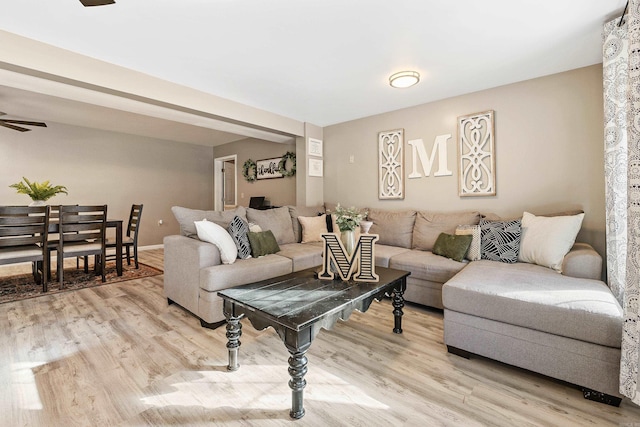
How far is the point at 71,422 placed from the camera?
4.33 ft

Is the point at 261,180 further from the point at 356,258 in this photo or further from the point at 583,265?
the point at 583,265

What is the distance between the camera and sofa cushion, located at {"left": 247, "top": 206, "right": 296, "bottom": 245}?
3404mm

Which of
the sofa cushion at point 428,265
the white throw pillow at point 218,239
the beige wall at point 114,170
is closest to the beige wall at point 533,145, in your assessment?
the sofa cushion at point 428,265

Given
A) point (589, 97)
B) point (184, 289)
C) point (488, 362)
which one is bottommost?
point (488, 362)

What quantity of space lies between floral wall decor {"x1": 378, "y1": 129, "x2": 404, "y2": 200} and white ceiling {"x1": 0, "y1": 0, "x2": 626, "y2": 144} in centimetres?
87

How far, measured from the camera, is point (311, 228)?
3799mm

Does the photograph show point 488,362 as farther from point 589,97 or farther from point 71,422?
point 589,97

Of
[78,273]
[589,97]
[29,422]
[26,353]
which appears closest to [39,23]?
[26,353]

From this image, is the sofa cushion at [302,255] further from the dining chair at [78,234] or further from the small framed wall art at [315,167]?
the dining chair at [78,234]

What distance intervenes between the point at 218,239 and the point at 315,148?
2.77 m

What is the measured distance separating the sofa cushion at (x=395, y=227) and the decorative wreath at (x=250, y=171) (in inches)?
126

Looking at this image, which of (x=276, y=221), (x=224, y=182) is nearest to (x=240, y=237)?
(x=276, y=221)

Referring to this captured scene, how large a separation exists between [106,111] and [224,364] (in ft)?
14.6

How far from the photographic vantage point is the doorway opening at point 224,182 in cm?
710
